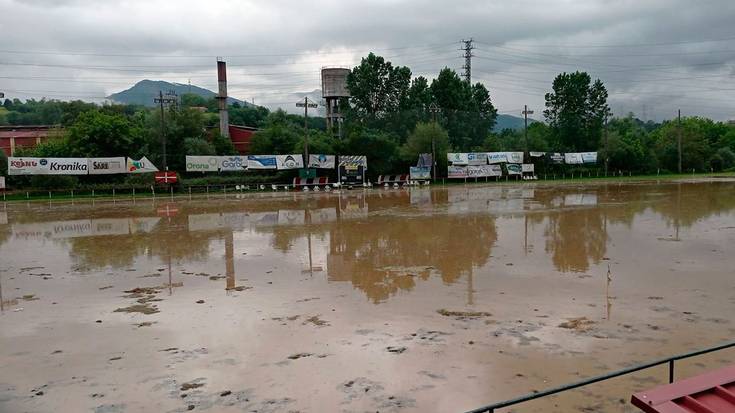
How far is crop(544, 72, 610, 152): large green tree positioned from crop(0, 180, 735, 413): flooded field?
6717 cm

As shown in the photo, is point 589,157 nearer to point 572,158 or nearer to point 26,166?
point 572,158

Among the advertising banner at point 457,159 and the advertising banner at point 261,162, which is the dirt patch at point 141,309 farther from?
the advertising banner at point 457,159

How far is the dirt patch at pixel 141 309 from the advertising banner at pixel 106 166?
44.0m

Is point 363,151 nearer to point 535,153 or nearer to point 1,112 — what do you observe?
point 535,153

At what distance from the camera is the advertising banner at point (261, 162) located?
185 feet

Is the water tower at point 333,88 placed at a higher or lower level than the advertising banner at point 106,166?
higher

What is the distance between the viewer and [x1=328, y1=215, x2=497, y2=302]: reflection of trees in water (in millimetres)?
13375

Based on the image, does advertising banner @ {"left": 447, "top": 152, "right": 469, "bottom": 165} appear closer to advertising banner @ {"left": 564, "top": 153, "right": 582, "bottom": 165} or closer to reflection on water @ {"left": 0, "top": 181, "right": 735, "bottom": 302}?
advertising banner @ {"left": 564, "top": 153, "right": 582, "bottom": 165}

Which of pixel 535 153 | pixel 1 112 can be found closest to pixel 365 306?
pixel 535 153

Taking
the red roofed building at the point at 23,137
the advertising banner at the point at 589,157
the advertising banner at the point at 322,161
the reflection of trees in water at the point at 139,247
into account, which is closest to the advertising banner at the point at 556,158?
the advertising banner at the point at 589,157

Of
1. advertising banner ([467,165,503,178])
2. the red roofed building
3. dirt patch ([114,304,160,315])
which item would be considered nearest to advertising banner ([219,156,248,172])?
advertising banner ([467,165,503,178])

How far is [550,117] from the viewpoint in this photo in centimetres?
8756

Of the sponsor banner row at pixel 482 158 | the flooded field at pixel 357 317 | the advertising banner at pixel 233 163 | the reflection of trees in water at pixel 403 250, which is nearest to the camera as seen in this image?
the flooded field at pixel 357 317

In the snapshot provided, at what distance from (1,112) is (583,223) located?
454ft
